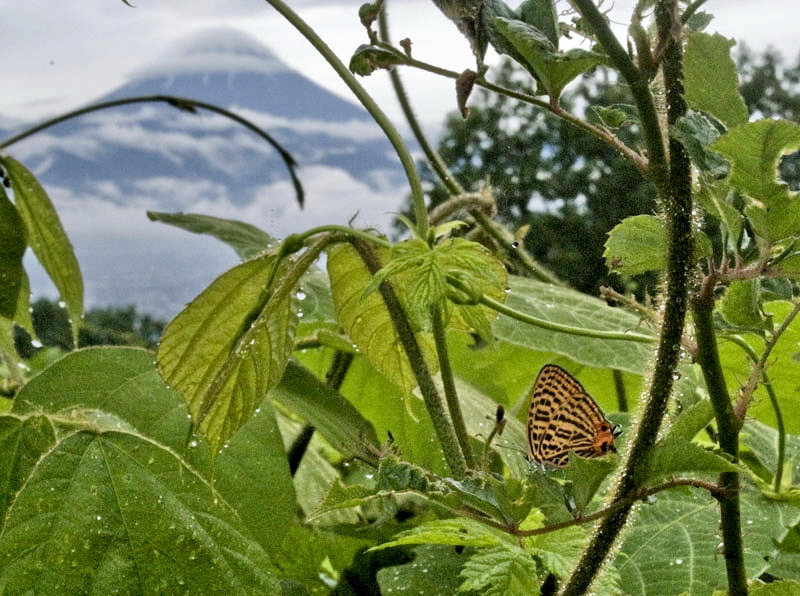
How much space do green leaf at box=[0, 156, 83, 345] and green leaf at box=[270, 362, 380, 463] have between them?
19 cm

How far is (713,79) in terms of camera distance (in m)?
0.22

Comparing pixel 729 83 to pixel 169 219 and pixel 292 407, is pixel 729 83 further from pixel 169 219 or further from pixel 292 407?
pixel 169 219

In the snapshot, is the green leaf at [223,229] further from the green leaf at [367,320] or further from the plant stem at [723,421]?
the plant stem at [723,421]

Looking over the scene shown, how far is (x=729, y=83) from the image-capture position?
0.74 feet

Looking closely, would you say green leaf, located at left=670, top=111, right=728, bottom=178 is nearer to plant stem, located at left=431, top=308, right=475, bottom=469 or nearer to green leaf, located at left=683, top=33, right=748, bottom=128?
green leaf, located at left=683, top=33, right=748, bottom=128

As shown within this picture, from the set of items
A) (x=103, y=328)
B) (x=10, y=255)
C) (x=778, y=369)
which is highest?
(x=778, y=369)

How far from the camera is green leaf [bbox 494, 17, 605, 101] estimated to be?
24 cm

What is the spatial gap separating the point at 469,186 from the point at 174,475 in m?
0.35

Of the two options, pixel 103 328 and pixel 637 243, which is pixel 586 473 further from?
pixel 103 328

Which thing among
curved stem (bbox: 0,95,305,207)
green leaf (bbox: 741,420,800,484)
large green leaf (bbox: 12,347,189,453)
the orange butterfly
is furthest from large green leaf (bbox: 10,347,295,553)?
curved stem (bbox: 0,95,305,207)

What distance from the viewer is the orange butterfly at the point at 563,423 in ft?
1.05

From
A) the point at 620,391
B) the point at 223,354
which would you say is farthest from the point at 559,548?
the point at 620,391

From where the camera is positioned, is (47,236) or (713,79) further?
(47,236)

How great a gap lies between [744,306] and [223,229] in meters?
0.45
